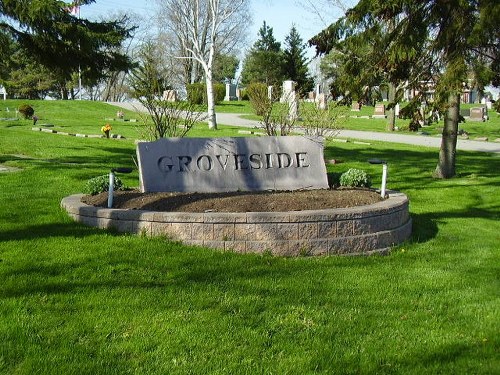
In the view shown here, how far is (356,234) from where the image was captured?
6645mm

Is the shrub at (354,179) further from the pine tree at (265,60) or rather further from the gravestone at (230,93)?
the gravestone at (230,93)

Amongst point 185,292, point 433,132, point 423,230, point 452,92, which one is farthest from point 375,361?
point 433,132

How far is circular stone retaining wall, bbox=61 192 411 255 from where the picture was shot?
248 inches

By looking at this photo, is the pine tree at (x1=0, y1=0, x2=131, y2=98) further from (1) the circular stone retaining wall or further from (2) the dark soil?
(1) the circular stone retaining wall

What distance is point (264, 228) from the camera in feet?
20.7

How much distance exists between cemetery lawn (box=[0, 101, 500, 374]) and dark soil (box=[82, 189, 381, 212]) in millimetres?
641

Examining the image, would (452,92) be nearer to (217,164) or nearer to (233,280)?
(217,164)

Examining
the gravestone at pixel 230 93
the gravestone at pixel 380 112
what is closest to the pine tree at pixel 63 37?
the gravestone at pixel 380 112

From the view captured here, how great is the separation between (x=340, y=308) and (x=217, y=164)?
3.77m

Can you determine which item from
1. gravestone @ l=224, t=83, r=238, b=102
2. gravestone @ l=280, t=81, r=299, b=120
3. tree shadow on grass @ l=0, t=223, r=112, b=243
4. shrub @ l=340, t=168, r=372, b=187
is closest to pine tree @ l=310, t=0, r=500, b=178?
gravestone @ l=280, t=81, r=299, b=120

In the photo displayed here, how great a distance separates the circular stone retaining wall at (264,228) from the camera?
248 inches

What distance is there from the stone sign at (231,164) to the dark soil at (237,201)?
0.33 meters

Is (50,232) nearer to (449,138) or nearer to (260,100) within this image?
(260,100)

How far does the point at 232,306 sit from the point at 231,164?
377 cm
